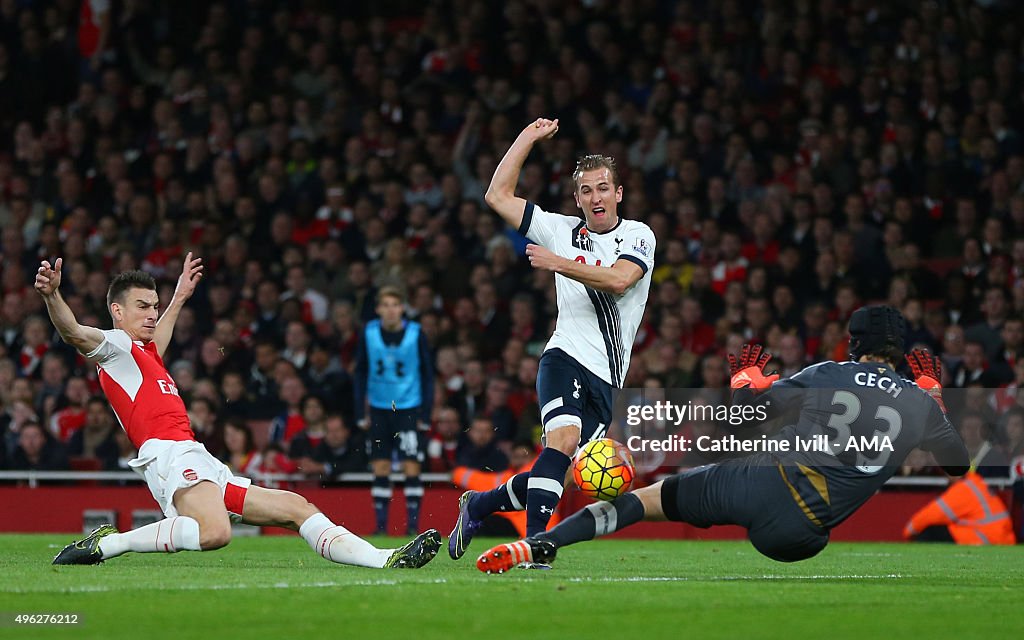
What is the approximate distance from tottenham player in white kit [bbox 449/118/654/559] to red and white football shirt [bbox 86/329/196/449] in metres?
1.63

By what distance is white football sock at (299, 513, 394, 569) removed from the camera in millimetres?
7695

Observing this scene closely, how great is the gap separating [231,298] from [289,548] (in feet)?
20.9

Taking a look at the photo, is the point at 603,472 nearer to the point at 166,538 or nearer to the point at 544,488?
the point at 544,488

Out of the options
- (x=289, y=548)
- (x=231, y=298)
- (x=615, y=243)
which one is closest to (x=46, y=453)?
(x=231, y=298)

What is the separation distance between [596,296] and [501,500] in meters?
1.24

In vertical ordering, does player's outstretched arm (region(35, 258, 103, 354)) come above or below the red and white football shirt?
above

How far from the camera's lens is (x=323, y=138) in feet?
62.8

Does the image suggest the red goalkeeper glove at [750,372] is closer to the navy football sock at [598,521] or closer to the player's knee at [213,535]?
the navy football sock at [598,521]

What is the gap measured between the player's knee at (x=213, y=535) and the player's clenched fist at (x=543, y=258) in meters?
2.05

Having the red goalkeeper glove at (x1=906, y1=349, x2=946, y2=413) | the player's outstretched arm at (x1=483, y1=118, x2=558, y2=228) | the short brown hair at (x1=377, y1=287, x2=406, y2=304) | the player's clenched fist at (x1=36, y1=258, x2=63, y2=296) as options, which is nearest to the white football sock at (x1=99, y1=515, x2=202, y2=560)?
the player's clenched fist at (x1=36, y1=258, x2=63, y2=296)

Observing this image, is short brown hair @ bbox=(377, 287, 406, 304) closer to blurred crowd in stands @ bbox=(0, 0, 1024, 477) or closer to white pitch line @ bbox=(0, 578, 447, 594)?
blurred crowd in stands @ bbox=(0, 0, 1024, 477)

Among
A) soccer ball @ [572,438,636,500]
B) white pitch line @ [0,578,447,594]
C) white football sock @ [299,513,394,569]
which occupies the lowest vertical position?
white pitch line @ [0,578,447,594]

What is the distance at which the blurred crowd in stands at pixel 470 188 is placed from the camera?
587 inches

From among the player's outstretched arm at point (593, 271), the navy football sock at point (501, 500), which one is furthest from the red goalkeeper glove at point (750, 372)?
the navy football sock at point (501, 500)
